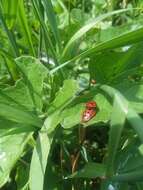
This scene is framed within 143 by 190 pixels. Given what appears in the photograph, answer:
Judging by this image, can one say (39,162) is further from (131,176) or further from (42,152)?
(131,176)

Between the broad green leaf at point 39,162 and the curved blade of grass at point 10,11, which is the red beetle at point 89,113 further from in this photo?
the curved blade of grass at point 10,11

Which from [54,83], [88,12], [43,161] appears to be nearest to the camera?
[43,161]

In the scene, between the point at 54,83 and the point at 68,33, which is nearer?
the point at 54,83

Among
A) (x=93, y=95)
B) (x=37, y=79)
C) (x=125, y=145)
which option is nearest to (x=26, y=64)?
(x=37, y=79)

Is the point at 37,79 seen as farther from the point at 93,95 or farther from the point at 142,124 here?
the point at 142,124

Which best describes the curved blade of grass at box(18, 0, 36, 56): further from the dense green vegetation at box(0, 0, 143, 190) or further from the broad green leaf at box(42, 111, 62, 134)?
the broad green leaf at box(42, 111, 62, 134)

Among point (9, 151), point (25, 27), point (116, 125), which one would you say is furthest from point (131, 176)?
point (25, 27)
